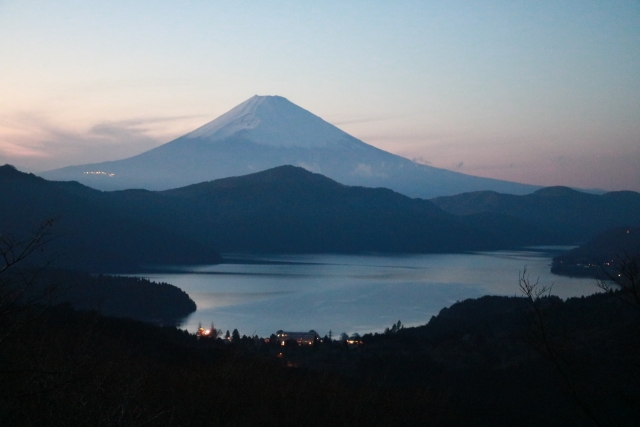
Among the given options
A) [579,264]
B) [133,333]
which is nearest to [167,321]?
[133,333]

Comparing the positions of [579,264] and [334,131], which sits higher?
[334,131]

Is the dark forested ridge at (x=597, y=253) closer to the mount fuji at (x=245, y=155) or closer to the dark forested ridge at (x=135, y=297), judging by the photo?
the dark forested ridge at (x=135, y=297)

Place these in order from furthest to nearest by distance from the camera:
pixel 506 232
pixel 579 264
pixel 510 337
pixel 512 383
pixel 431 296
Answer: pixel 506 232, pixel 579 264, pixel 431 296, pixel 510 337, pixel 512 383

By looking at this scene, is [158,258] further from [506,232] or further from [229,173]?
[229,173]

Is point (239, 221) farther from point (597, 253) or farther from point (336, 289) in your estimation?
point (336, 289)

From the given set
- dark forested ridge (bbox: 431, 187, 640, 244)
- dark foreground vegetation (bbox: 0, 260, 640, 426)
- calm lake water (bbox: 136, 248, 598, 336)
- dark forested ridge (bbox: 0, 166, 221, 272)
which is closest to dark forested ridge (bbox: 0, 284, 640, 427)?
dark foreground vegetation (bbox: 0, 260, 640, 426)

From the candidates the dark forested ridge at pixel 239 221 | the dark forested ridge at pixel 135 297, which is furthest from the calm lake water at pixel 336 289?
the dark forested ridge at pixel 239 221
